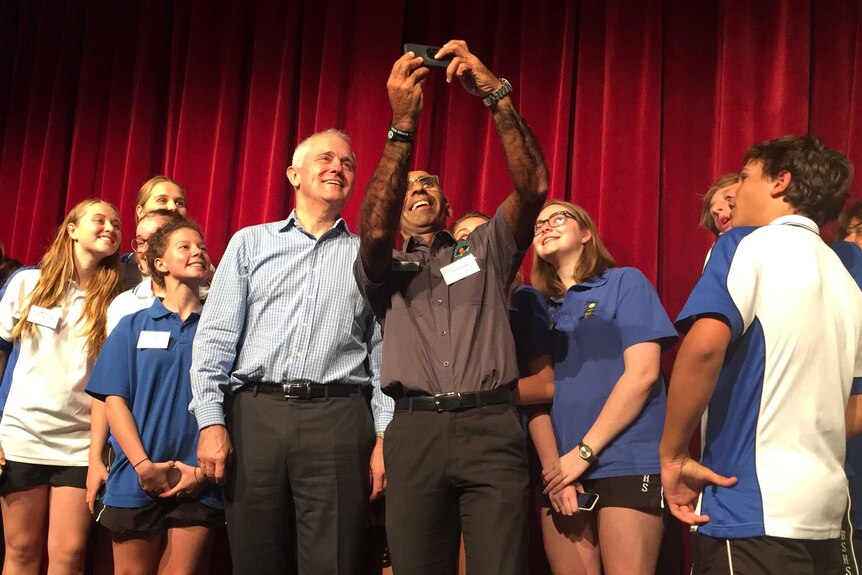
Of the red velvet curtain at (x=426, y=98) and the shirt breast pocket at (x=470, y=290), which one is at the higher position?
the red velvet curtain at (x=426, y=98)

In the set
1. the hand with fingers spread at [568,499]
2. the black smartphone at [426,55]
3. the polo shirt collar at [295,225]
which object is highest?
the black smartphone at [426,55]

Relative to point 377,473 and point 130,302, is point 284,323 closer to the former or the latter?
point 377,473

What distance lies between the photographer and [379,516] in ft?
7.91

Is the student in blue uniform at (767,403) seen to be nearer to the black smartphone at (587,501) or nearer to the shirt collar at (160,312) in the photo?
the black smartphone at (587,501)

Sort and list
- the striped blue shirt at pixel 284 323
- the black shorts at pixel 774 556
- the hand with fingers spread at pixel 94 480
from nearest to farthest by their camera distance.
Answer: the black shorts at pixel 774 556
the striped blue shirt at pixel 284 323
the hand with fingers spread at pixel 94 480

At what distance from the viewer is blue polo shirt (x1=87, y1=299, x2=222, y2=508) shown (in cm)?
252

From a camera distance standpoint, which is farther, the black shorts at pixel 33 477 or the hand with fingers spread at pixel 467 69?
the black shorts at pixel 33 477

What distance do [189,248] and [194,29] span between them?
6.83ft

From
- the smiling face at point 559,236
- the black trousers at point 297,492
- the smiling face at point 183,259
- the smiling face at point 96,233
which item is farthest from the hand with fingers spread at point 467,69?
the smiling face at point 96,233

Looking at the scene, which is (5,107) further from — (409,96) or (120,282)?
(409,96)

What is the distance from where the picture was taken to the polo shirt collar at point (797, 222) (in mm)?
1751

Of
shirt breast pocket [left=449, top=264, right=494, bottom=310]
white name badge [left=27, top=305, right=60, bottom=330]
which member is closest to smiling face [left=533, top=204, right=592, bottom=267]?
shirt breast pocket [left=449, top=264, right=494, bottom=310]

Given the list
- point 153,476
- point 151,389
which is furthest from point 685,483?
point 151,389

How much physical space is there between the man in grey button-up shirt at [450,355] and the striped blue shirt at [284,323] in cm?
18
